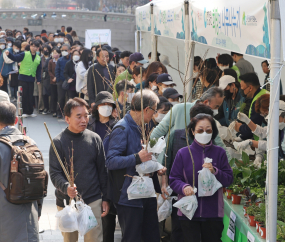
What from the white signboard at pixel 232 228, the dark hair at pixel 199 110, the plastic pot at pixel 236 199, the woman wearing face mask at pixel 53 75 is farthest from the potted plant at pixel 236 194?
the woman wearing face mask at pixel 53 75

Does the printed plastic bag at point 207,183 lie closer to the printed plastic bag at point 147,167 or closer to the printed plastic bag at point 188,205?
the printed plastic bag at point 188,205

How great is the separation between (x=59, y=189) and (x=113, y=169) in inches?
18.3

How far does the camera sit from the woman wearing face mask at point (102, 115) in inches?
176

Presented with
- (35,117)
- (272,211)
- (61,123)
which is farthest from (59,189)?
(35,117)

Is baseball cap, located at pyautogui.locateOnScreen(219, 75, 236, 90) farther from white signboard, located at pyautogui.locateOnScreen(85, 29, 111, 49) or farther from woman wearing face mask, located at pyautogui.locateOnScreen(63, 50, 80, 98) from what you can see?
white signboard, located at pyautogui.locateOnScreen(85, 29, 111, 49)

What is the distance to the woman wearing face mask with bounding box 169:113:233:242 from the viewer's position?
335cm

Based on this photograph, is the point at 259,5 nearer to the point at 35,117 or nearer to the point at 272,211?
the point at 272,211

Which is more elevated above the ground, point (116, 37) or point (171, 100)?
point (116, 37)

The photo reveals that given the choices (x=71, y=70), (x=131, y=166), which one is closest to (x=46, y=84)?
(x=71, y=70)

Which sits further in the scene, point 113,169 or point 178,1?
point 178,1

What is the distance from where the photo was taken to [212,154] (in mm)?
3408

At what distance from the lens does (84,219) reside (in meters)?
3.19

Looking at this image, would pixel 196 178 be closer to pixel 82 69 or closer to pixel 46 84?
pixel 82 69

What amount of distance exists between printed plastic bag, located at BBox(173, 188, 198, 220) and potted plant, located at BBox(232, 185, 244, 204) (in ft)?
2.42
